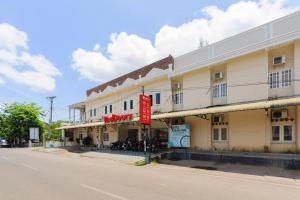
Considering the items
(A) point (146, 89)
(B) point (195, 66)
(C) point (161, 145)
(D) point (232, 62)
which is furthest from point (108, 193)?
(A) point (146, 89)

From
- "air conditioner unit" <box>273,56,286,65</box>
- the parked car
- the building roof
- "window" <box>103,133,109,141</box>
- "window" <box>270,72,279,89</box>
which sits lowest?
the parked car

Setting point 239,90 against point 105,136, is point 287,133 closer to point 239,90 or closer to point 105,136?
point 239,90

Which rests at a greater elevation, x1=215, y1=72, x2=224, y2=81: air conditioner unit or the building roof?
the building roof

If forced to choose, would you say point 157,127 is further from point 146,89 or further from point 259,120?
point 259,120

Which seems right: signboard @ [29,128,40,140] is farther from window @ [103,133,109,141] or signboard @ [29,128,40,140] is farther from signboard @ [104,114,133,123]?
signboard @ [104,114,133,123]

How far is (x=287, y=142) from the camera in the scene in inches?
719

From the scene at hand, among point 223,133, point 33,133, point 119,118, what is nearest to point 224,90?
point 223,133

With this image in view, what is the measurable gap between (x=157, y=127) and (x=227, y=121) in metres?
9.48

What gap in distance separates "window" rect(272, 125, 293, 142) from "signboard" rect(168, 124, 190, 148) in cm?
715

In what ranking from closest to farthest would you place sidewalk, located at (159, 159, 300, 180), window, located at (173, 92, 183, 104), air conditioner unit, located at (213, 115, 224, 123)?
sidewalk, located at (159, 159, 300, 180) < air conditioner unit, located at (213, 115, 224, 123) < window, located at (173, 92, 183, 104)

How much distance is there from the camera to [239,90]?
832 inches

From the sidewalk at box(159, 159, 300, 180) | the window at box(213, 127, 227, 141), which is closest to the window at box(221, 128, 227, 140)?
the window at box(213, 127, 227, 141)

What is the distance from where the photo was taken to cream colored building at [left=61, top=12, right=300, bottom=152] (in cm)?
1814

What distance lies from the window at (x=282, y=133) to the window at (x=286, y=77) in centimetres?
241
